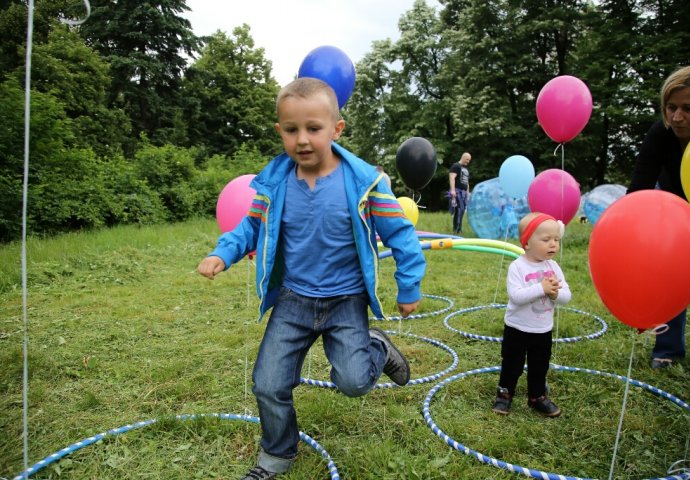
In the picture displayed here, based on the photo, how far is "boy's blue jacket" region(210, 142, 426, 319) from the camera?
247cm

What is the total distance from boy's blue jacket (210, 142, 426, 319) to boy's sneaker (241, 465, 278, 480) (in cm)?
84

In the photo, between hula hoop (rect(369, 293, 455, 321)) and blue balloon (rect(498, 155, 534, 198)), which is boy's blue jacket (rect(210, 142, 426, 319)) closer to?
hula hoop (rect(369, 293, 455, 321))

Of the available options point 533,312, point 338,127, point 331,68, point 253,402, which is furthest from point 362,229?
point 331,68

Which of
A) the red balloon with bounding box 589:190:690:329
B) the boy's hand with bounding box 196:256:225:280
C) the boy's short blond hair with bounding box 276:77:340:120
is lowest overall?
the boy's hand with bounding box 196:256:225:280

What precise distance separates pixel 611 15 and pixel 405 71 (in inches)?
400

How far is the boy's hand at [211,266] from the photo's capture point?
2.33m

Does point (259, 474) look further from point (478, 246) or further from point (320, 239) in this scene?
point (478, 246)

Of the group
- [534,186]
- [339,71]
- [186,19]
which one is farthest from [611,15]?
[339,71]

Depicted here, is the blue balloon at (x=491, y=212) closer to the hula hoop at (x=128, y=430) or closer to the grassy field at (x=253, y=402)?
the grassy field at (x=253, y=402)

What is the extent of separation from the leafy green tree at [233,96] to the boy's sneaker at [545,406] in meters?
25.1

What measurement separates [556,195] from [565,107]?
0.87 metres

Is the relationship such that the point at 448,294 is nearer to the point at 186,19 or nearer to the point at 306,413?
the point at 306,413

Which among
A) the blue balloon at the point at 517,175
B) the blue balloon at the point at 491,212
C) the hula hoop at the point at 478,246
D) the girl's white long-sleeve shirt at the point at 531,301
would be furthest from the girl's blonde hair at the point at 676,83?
the blue balloon at the point at 491,212

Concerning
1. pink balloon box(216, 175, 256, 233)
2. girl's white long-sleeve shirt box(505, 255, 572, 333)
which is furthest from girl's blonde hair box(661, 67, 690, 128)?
pink balloon box(216, 175, 256, 233)
